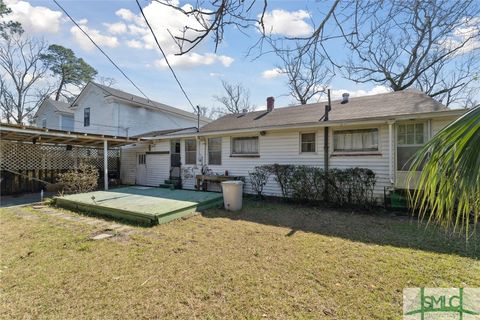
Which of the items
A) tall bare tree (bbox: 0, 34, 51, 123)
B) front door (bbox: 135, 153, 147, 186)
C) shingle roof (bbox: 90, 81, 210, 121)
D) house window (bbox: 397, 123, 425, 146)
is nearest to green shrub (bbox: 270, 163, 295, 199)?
house window (bbox: 397, 123, 425, 146)

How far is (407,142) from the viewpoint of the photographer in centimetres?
727

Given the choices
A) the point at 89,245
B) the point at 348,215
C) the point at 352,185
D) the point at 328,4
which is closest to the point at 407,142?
the point at 352,185

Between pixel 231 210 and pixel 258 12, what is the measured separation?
5.49 metres

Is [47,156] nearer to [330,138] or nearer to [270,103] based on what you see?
[270,103]

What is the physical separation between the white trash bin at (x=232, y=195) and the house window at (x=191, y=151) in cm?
473

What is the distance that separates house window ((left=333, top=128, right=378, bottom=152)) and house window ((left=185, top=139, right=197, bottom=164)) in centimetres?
648

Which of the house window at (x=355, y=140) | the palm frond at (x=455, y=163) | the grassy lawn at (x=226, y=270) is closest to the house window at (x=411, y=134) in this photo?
the house window at (x=355, y=140)

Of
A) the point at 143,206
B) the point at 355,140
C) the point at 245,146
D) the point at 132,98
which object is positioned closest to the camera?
the point at 143,206

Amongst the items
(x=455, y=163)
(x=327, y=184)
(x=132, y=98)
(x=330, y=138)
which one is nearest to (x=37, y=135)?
(x=132, y=98)

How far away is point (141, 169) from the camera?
1361 cm

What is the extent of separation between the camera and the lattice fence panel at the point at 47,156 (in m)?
10.5

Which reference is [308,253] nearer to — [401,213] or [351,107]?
[401,213]

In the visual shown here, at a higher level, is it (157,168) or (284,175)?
(157,168)

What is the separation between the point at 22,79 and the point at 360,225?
35.3m
